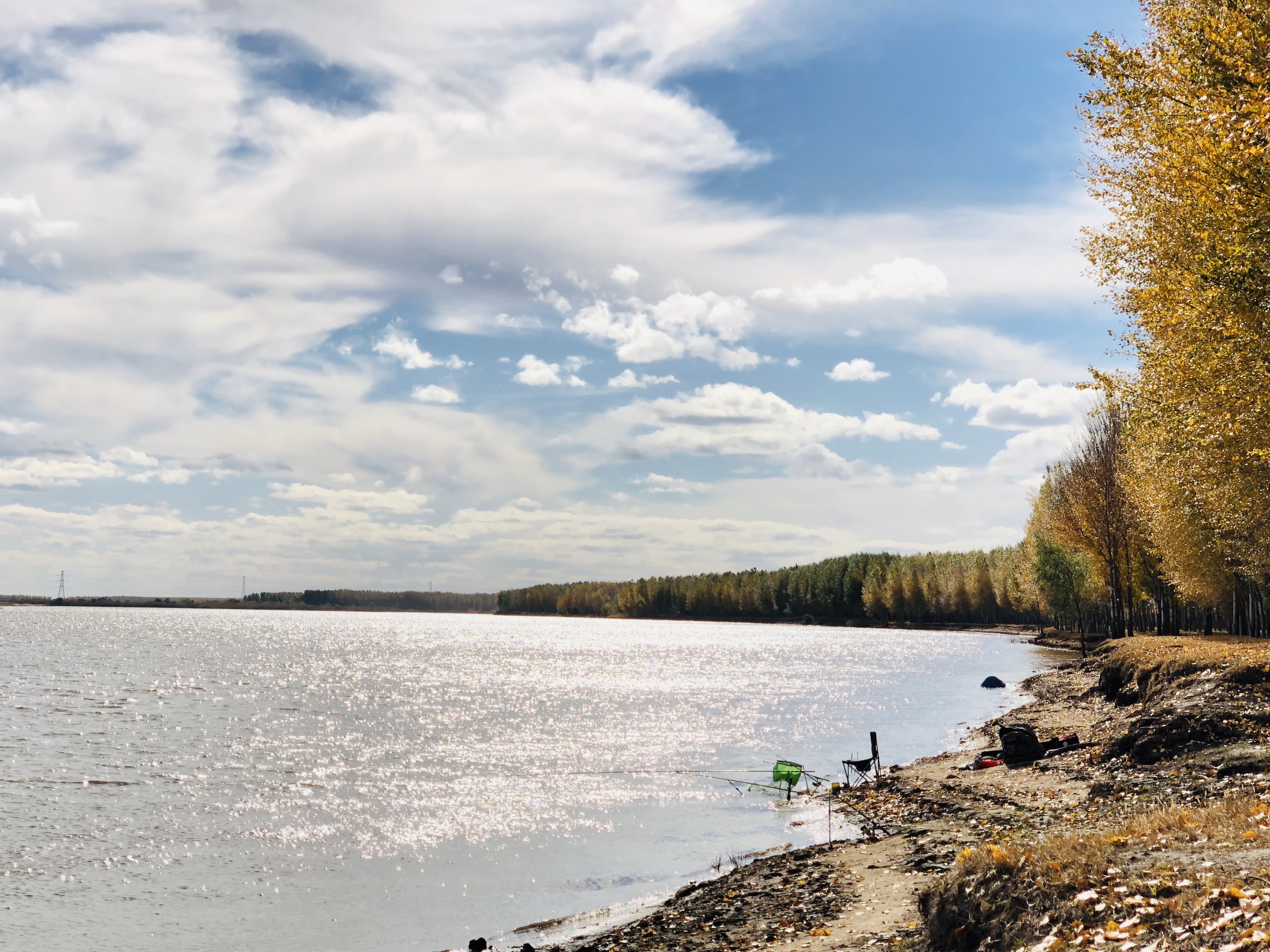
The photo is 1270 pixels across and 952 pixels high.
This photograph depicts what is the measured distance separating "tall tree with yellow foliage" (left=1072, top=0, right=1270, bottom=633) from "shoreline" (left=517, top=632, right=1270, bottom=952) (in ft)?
25.9

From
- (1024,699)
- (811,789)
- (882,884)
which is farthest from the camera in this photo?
(1024,699)

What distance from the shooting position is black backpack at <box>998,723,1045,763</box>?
3222 centimetres

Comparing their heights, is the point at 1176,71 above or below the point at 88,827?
above

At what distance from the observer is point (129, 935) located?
2261cm

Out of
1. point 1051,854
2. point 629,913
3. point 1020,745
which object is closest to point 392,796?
point 629,913

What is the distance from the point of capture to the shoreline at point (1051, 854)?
10320 mm

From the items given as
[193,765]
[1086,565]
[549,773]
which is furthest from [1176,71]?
[1086,565]

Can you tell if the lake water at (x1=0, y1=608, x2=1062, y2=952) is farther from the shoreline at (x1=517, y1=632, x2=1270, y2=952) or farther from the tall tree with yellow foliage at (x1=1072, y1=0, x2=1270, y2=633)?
the tall tree with yellow foliage at (x1=1072, y1=0, x2=1270, y2=633)

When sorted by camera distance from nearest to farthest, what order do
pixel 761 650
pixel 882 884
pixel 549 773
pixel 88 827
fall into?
1. pixel 882 884
2. pixel 88 827
3. pixel 549 773
4. pixel 761 650

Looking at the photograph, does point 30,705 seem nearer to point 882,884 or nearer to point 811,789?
point 811,789

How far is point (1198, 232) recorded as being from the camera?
21500mm

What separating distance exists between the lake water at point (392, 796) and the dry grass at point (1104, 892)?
1254cm

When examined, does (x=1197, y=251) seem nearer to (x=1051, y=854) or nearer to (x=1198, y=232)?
(x=1198, y=232)

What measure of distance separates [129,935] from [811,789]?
26.7 metres
